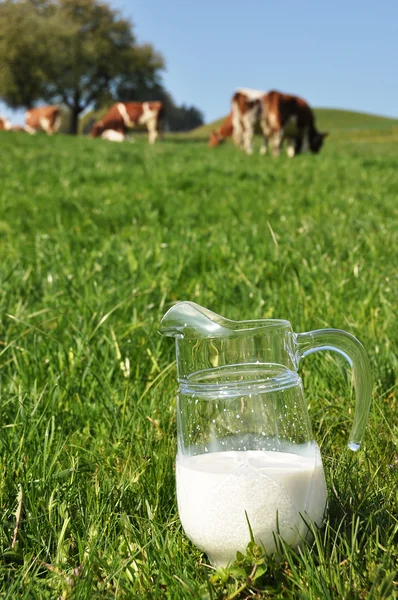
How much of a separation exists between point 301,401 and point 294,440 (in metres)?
0.08

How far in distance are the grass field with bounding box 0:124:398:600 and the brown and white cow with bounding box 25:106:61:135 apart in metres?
33.1

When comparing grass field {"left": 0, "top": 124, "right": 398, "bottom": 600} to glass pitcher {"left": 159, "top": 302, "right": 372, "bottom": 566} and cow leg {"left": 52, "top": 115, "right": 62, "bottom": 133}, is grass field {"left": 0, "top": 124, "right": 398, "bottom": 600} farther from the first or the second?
cow leg {"left": 52, "top": 115, "right": 62, "bottom": 133}

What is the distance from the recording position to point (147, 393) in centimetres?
240

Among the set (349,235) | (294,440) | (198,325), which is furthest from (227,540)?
(349,235)

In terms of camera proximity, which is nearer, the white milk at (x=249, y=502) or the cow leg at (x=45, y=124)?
Answer: the white milk at (x=249, y=502)

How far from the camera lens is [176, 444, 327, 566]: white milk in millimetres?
1346

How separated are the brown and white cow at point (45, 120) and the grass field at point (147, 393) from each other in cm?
3309

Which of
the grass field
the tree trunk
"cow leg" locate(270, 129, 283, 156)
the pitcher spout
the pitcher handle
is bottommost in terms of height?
the grass field

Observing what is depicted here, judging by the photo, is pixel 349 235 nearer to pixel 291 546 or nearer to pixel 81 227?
pixel 81 227

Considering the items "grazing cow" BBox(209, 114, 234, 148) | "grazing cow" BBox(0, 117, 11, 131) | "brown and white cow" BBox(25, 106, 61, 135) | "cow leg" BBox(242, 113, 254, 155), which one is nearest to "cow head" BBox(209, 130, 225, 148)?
"grazing cow" BBox(209, 114, 234, 148)

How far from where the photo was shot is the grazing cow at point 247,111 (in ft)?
71.9

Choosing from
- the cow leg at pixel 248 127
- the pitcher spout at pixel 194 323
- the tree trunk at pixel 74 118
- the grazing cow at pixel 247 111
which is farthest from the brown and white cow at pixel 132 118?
the pitcher spout at pixel 194 323

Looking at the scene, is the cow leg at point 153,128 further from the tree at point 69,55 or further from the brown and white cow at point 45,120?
the tree at point 69,55

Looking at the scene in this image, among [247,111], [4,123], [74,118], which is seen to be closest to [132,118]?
[4,123]
